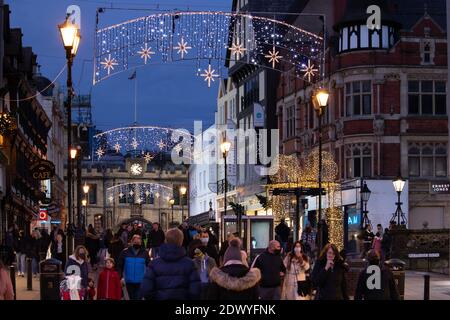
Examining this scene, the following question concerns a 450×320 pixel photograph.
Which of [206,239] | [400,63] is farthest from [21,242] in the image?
[400,63]

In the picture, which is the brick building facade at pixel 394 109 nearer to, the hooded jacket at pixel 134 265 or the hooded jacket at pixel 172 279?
the hooded jacket at pixel 134 265

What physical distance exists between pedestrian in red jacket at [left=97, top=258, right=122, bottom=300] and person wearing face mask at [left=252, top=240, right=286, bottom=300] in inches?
95.0

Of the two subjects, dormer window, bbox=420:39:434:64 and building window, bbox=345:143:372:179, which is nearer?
building window, bbox=345:143:372:179

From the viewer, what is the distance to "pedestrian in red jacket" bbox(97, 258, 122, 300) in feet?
59.7

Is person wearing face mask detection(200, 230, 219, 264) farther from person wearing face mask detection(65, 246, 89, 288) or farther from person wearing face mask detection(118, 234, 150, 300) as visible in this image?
person wearing face mask detection(65, 246, 89, 288)

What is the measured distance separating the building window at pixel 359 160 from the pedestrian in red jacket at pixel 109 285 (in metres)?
36.6

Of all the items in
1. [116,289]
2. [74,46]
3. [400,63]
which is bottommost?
[116,289]

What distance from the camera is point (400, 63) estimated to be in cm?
5444

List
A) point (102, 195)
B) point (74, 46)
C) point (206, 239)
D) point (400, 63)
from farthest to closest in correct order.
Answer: point (102, 195) < point (400, 63) < point (206, 239) < point (74, 46)

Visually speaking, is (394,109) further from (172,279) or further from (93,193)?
(93,193)

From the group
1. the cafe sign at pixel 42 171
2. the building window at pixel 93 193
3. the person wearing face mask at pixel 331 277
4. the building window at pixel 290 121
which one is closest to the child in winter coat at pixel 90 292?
the person wearing face mask at pixel 331 277

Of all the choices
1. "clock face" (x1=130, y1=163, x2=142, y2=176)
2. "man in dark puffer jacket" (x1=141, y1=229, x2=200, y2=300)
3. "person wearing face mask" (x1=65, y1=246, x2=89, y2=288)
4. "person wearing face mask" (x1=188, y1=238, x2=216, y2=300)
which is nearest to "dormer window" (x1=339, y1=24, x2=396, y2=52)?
"person wearing face mask" (x1=188, y1=238, x2=216, y2=300)
